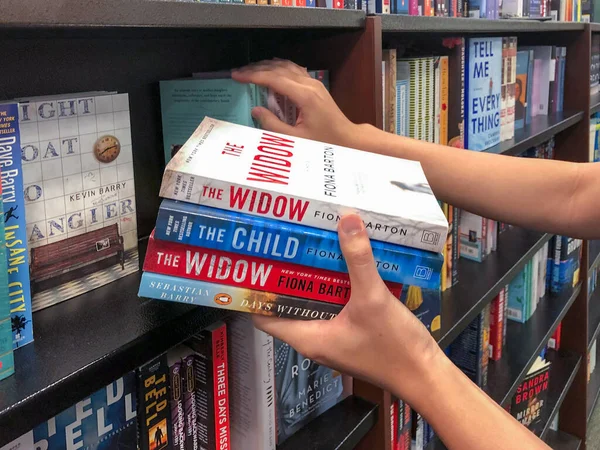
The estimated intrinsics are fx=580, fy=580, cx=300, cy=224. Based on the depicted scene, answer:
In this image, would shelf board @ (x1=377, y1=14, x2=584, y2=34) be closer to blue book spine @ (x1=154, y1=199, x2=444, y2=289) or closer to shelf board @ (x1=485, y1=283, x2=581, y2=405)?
blue book spine @ (x1=154, y1=199, x2=444, y2=289)

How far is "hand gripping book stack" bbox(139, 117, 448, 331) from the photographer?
50 centimetres

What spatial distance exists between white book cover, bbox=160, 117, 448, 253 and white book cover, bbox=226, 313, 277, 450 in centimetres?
25

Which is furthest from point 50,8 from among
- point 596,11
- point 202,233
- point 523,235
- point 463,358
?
point 596,11

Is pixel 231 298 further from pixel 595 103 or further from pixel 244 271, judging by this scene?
pixel 595 103

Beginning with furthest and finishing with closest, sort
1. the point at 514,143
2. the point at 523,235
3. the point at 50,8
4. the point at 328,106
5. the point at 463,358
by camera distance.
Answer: the point at 523,235 < the point at 463,358 < the point at 514,143 < the point at 328,106 < the point at 50,8

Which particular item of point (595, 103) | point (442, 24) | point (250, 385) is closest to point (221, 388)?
point (250, 385)

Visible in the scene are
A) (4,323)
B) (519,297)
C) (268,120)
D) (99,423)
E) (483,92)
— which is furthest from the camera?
(519,297)

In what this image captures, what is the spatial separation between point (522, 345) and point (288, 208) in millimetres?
1352

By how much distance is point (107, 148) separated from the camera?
0.70 metres

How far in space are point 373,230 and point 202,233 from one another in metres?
0.15

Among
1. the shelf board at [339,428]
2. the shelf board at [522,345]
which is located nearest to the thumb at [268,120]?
the shelf board at [339,428]

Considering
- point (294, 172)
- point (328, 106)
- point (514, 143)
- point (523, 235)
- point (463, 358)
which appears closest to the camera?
point (294, 172)

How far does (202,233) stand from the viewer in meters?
0.51

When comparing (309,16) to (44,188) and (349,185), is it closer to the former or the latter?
(349,185)
